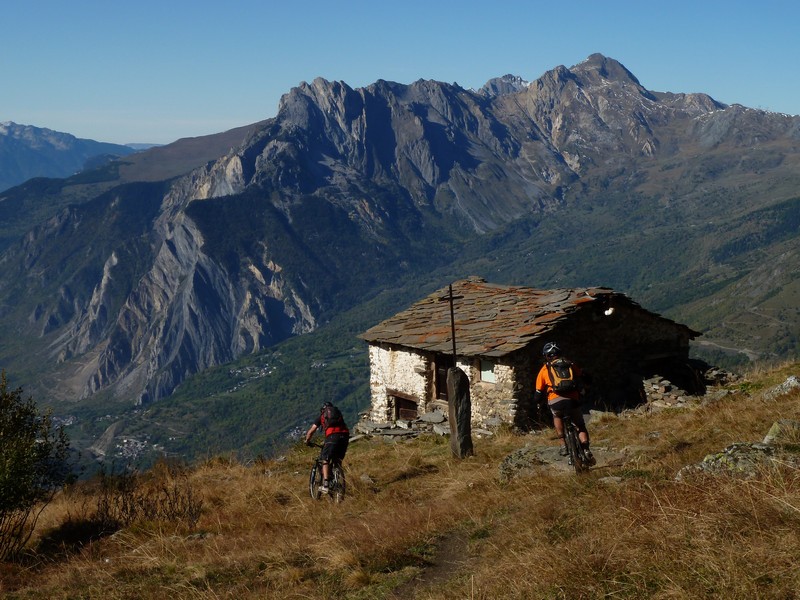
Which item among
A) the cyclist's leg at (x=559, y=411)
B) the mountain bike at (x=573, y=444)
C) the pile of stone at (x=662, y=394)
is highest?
the cyclist's leg at (x=559, y=411)

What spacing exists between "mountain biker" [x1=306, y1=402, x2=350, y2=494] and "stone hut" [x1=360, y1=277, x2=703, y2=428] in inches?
277

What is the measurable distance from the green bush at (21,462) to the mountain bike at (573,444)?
9633mm

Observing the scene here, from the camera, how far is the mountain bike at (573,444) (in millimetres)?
12305

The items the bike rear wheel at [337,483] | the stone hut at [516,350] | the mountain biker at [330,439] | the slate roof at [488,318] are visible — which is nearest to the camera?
the bike rear wheel at [337,483]

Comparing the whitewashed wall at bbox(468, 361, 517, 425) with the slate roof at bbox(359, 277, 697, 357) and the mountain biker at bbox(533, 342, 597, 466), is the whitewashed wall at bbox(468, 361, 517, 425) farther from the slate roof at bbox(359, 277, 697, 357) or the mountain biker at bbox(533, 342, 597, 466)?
the mountain biker at bbox(533, 342, 597, 466)

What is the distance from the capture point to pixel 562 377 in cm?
1277

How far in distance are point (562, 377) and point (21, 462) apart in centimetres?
974

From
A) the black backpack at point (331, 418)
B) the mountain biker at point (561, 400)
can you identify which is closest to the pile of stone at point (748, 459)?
the mountain biker at point (561, 400)

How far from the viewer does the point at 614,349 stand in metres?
25.4

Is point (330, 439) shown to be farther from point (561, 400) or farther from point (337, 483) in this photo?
point (561, 400)

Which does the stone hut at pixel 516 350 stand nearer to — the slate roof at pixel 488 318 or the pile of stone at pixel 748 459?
the slate roof at pixel 488 318

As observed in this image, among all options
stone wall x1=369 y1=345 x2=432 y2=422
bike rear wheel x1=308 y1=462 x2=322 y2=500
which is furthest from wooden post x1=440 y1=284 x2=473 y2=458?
stone wall x1=369 y1=345 x2=432 y2=422

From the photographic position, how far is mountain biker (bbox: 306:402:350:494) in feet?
48.9

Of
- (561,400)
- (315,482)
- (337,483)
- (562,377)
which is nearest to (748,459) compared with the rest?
(561,400)
